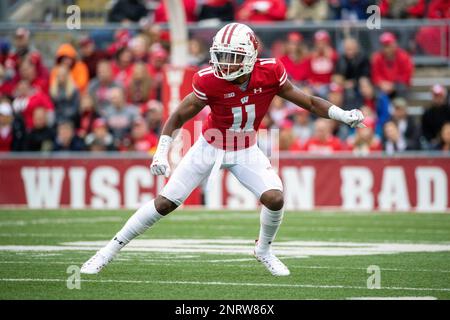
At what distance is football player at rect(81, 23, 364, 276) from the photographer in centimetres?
812

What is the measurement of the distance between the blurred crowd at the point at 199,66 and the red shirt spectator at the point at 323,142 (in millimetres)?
14

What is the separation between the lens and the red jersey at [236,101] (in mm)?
8258

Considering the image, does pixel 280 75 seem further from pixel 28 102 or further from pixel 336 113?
pixel 28 102

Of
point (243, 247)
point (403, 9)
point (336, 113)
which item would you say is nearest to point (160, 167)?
point (336, 113)

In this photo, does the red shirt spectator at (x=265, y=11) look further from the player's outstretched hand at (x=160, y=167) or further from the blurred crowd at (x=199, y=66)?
the player's outstretched hand at (x=160, y=167)

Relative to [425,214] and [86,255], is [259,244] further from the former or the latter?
[425,214]

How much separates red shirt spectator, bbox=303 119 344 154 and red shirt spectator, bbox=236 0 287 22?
274 cm

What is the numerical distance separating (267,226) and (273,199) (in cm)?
30

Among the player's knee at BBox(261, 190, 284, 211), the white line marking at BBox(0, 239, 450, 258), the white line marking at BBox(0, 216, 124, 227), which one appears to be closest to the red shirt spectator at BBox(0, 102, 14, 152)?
the white line marking at BBox(0, 216, 124, 227)

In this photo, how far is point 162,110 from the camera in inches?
672

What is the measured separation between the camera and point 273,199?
8.16m

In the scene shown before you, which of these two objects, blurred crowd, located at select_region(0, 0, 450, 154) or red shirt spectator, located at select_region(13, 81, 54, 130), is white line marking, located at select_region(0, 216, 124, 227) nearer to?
blurred crowd, located at select_region(0, 0, 450, 154)

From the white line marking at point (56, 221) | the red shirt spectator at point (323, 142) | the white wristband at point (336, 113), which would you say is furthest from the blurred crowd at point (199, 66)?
the white wristband at point (336, 113)
